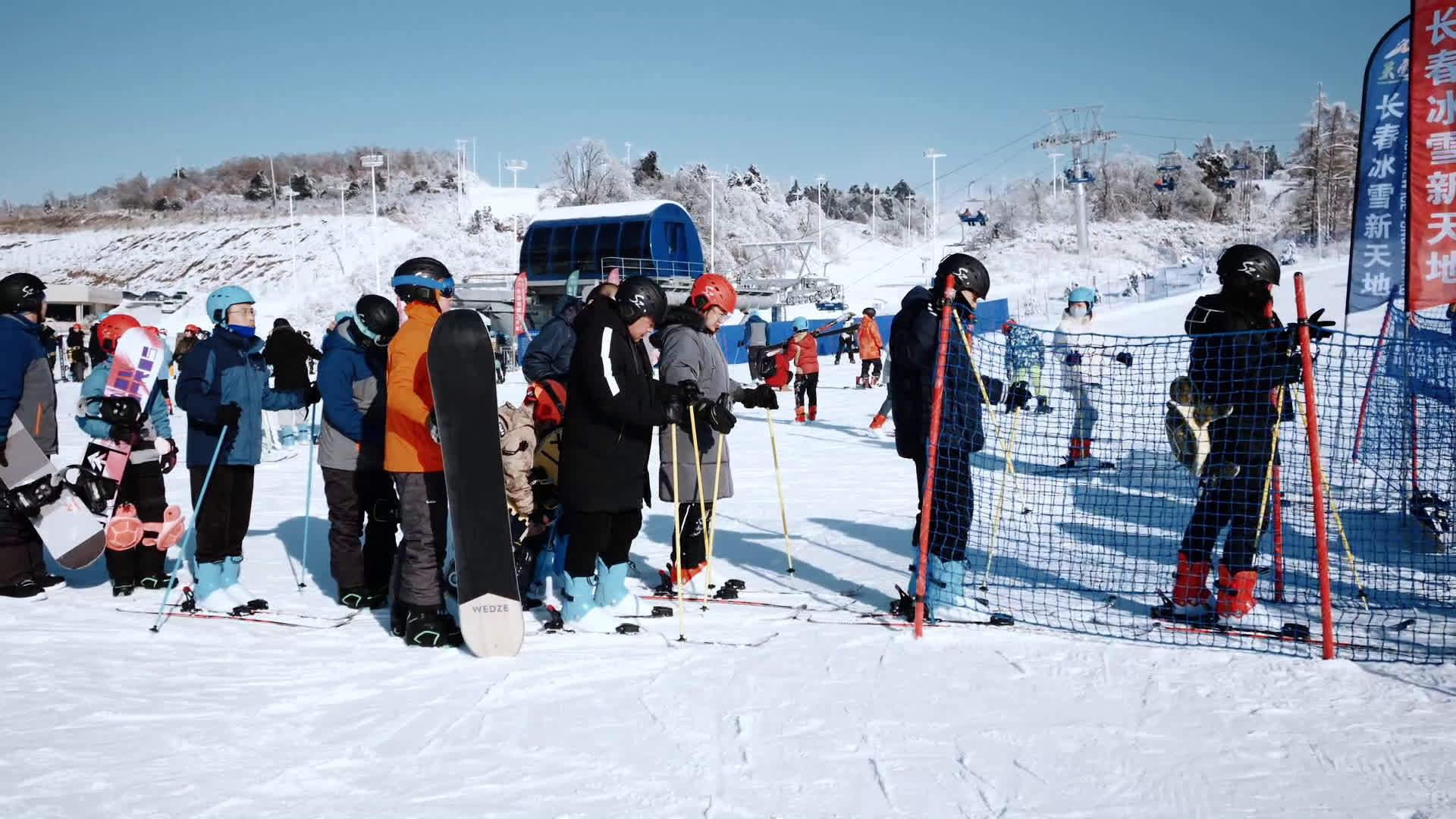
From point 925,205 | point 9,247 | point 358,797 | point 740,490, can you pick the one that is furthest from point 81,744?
point 925,205

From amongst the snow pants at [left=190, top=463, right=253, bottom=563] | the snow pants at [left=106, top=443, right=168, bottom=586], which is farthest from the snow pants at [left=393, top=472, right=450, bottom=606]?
the snow pants at [left=106, top=443, right=168, bottom=586]

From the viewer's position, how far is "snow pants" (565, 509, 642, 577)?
5145mm

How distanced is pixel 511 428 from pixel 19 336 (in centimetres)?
296

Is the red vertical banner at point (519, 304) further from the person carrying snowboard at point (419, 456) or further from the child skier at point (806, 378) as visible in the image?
the person carrying snowboard at point (419, 456)

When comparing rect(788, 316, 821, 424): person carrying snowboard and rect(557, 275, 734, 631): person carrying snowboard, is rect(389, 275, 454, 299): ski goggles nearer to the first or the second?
rect(557, 275, 734, 631): person carrying snowboard

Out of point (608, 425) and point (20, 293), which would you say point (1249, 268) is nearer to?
point (608, 425)

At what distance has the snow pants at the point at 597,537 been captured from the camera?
5145 mm

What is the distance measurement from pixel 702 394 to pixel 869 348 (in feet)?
50.8

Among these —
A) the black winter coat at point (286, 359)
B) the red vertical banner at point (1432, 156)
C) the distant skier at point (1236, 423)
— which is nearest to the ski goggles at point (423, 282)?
the distant skier at point (1236, 423)

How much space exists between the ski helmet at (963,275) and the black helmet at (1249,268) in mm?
1137

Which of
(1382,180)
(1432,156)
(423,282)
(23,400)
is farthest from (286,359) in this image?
(1382,180)

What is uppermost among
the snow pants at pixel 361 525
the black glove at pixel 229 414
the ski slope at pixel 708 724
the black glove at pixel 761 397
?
the black glove at pixel 761 397

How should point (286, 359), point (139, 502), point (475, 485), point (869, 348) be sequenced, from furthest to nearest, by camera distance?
point (869, 348) → point (286, 359) → point (139, 502) → point (475, 485)

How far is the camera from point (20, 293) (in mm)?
5844
